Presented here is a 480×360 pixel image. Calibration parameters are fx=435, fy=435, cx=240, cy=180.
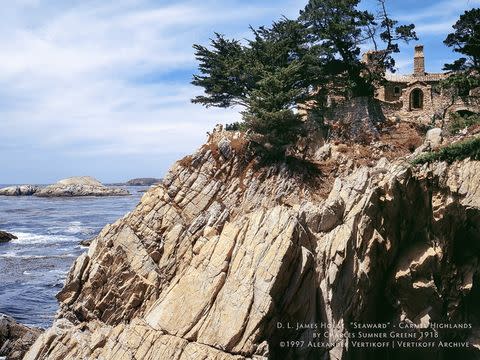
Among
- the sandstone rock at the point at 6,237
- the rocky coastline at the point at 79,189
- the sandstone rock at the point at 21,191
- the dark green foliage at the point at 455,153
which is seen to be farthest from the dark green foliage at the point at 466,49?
the sandstone rock at the point at 21,191

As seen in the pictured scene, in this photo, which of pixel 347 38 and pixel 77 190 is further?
pixel 77 190

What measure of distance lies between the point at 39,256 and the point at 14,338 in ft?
78.0

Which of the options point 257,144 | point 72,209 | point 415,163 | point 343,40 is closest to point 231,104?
point 257,144

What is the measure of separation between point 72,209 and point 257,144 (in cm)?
7773

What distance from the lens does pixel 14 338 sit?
2720cm

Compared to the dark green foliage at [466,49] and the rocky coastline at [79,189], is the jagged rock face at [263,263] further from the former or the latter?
the rocky coastline at [79,189]

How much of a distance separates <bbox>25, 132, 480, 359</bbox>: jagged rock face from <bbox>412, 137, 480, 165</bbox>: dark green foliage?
0.57 m

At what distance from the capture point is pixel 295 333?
18688 millimetres

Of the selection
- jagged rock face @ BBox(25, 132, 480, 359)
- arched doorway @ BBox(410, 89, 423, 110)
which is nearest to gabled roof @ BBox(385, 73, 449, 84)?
arched doorway @ BBox(410, 89, 423, 110)

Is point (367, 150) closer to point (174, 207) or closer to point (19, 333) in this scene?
point (174, 207)

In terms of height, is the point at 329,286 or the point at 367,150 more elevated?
the point at 367,150

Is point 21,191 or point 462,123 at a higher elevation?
point 462,123

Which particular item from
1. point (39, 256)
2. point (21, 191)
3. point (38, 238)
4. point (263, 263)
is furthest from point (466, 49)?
point (21, 191)

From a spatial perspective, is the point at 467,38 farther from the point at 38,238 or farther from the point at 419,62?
the point at 38,238
